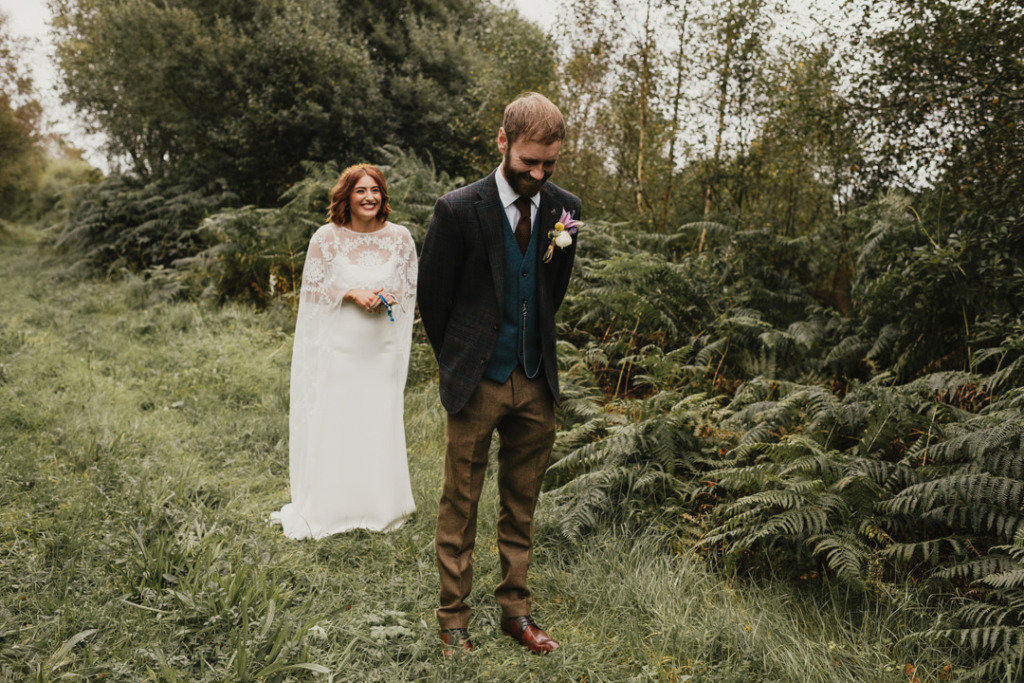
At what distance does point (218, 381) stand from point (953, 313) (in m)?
7.01

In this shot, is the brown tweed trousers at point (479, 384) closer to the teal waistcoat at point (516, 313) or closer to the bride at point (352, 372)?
the teal waistcoat at point (516, 313)

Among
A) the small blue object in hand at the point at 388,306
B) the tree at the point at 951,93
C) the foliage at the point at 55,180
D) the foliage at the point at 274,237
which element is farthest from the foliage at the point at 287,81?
the small blue object in hand at the point at 388,306

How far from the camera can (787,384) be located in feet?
17.5

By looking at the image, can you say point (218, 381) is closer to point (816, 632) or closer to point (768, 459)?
point (768, 459)

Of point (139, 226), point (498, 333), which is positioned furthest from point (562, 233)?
point (139, 226)

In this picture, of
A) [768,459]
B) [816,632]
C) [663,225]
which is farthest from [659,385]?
[663,225]

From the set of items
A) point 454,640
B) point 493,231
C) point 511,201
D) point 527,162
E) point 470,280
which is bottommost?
point 454,640

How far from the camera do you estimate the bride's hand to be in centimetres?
486

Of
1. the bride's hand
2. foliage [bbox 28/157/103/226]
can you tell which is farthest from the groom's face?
foliage [bbox 28/157/103/226]

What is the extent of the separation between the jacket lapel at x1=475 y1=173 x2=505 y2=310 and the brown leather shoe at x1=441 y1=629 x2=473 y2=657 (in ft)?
5.01

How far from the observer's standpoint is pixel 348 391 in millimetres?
4973

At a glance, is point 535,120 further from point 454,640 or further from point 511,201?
point 454,640

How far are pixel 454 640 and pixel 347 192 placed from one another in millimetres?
3229

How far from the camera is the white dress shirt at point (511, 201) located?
2.88 metres
